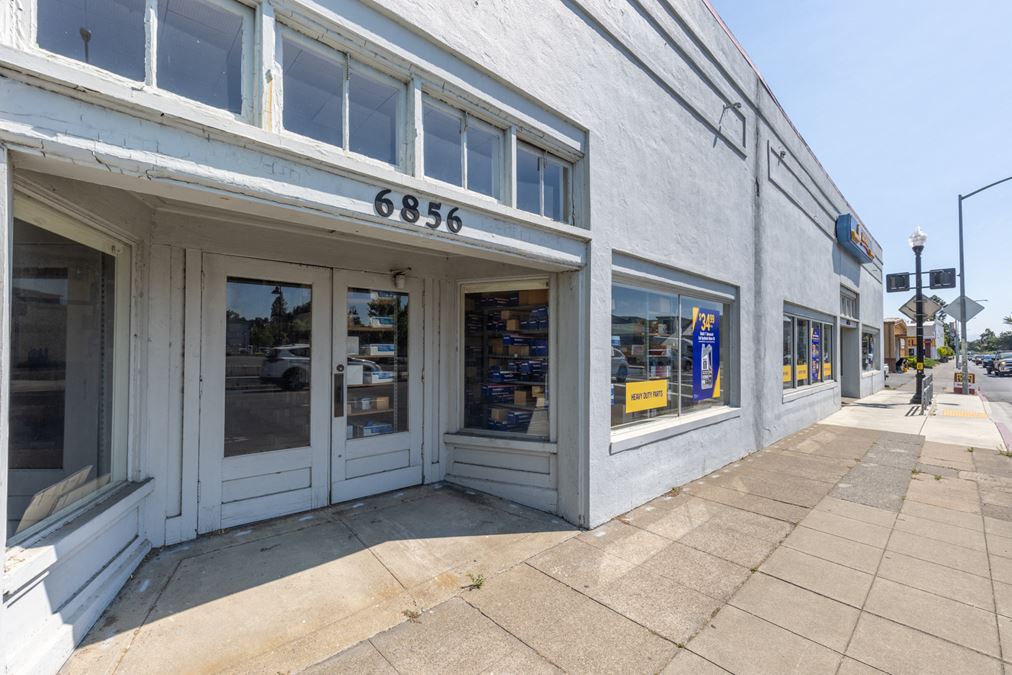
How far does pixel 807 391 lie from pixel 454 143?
9.93 m

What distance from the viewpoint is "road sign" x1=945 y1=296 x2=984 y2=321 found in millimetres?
14164

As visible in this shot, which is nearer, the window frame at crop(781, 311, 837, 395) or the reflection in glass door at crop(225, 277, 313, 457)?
the reflection in glass door at crop(225, 277, 313, 457)

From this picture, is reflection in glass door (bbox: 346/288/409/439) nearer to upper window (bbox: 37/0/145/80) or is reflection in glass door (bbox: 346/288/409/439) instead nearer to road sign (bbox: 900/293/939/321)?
upper window (bbox: 37/0/145/80)

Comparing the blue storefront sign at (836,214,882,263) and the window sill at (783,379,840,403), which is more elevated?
the blue storefront sign at (836,214,882,263)

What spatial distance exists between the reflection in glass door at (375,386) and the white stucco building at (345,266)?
28mm

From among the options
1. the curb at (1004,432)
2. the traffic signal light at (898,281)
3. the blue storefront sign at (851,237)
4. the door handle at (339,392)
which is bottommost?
the curb at (1004,432)

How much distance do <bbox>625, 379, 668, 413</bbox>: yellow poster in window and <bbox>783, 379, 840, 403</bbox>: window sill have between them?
4.52 m

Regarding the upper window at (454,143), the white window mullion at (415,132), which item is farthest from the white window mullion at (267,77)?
the upper window at (454,143)

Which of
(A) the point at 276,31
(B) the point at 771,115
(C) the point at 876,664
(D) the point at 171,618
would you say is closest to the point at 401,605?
(D) the point at 171,618

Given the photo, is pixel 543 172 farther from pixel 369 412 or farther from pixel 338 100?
pixel 369 412

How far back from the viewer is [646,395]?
562cm

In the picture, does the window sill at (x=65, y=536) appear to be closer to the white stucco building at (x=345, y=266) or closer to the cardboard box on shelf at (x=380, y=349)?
the white stucco building at (x=345, y=266)

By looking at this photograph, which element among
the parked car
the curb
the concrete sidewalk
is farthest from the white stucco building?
the parked car

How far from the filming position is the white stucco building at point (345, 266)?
91.0 inches
